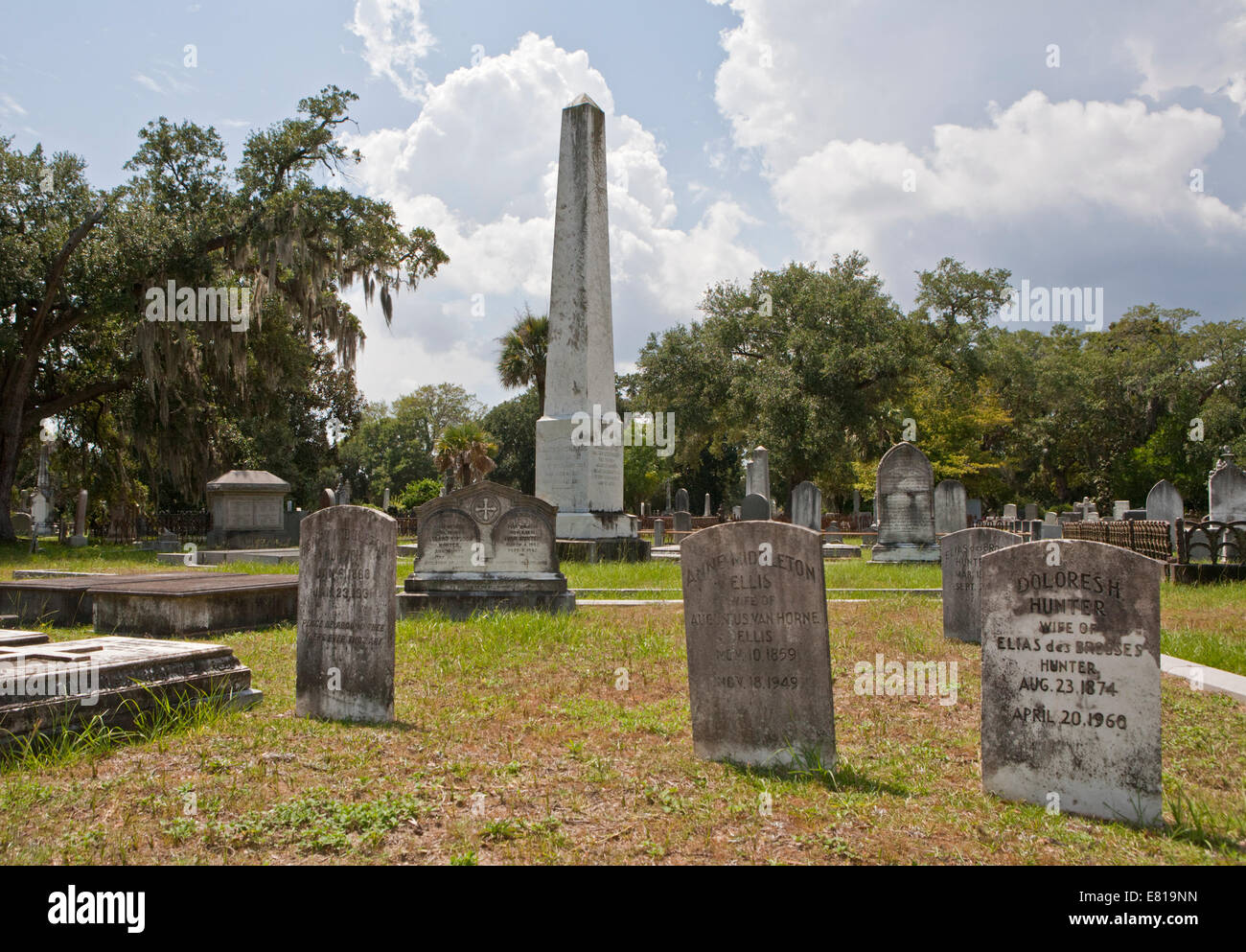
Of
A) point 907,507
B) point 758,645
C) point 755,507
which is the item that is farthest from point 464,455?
point 758,645

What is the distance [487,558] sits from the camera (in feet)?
31.3

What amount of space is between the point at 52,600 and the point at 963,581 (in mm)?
9179

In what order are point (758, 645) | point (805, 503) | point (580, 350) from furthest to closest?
point (805, 503)
point (580, 350)
point (758, 645)

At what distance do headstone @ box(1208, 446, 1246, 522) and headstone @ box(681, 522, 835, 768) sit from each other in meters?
15.1

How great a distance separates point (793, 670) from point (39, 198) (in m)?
22.2

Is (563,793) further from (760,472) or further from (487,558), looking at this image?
(760,472)

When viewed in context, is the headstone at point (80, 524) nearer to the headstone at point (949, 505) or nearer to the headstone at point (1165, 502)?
the headstone at point (949, 505)

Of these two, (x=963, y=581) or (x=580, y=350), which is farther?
(x=580, y=350)

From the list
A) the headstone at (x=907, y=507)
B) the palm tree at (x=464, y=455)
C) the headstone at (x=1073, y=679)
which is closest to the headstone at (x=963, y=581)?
the headstone at (x=1073, y=679)

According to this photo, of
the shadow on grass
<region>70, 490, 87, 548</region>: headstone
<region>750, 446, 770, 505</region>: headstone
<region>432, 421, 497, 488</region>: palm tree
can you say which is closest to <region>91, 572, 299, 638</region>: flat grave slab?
the shadow on grass

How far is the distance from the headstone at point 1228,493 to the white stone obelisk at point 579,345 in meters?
11.5

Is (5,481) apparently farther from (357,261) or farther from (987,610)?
(987,610)

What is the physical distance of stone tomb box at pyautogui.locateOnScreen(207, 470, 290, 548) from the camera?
20594mm

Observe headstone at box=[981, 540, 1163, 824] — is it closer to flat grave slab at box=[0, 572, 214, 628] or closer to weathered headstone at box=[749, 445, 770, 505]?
flat grave slab at box=[0, 572, 214, 628]
